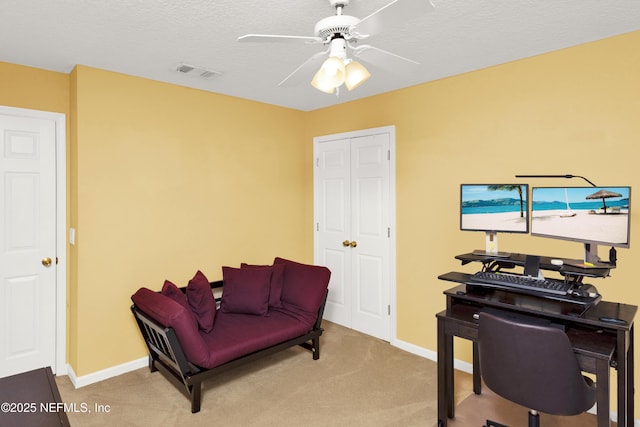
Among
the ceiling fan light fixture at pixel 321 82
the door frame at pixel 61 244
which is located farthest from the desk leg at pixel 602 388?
the door frame at pixel 61 244

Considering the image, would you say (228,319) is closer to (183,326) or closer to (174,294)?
(174,294)

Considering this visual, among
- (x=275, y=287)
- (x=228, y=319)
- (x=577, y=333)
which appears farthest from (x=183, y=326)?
(x=577, y=333)

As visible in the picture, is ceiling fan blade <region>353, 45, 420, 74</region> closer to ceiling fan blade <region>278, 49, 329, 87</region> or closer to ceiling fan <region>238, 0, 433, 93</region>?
ceiling fan <region>238, 0, 433, 93</region>

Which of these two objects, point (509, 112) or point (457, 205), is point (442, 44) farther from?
point (457, 205)

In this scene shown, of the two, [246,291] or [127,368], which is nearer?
[127,368]

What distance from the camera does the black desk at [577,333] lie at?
1804 millimetres

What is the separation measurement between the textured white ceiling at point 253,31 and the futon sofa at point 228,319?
173cm

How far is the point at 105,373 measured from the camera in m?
3.08

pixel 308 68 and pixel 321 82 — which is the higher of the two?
pixel 308 68

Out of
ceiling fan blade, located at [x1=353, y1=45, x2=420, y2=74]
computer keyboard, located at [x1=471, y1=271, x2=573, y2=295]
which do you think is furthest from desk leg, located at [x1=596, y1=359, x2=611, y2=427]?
ceiling fan blade, located at [x1=353, y1=45, x2=420, y2=74]

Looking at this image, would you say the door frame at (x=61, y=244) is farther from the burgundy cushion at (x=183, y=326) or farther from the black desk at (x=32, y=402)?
the black desk at (x=32, y=402)

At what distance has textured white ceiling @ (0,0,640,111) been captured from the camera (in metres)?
2.04

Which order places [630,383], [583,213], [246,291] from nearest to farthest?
[583,213]
[630,383]
[246,291]

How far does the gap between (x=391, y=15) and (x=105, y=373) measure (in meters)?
3.30
